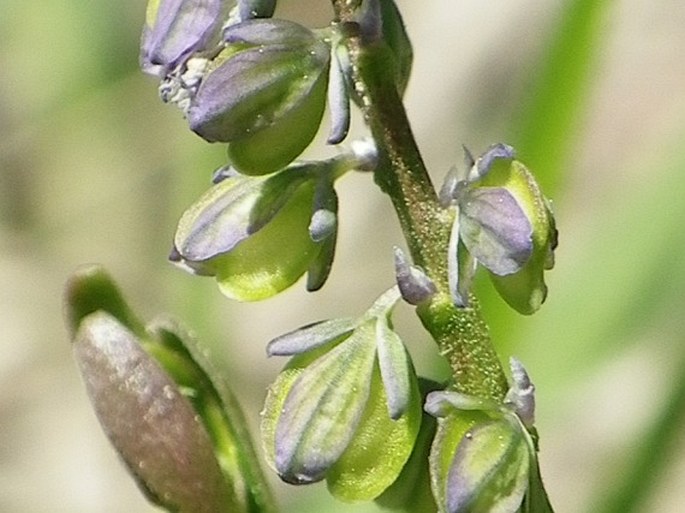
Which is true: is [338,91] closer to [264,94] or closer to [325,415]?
[264,94]

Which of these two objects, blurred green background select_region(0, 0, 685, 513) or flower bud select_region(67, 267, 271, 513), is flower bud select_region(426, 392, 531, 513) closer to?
flower bud select_region(67, 267, 271, 513)

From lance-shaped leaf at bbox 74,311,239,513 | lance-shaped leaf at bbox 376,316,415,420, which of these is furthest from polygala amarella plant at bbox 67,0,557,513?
lance-shaped leaf at bbox 74,311,239,513

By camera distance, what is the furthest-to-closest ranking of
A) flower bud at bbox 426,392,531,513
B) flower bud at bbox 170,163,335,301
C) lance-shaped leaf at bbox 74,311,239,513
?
1. lance-shaped leaf at bbox 74,311,239,513
2. flower bud at bbox 170,163,335,301
3. flower bud at bbox 426,392,531,513

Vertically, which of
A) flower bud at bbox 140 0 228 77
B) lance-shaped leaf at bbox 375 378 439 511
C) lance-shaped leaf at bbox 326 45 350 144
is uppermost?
flower bud at bbox 140 0 228 77

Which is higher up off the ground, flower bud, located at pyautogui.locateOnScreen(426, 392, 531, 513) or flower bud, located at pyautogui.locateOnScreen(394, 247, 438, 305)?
flower bud, located at pyautogui.locateOnScreen(394, 247, 438, 305)

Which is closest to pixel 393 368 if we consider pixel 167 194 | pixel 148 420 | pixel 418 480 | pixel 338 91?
pixel 418 480

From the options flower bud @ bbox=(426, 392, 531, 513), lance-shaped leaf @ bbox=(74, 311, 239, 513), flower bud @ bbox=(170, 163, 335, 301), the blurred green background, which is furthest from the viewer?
the blurred green background

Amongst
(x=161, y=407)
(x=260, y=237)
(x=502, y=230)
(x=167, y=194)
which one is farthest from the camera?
(x=167, y=194)

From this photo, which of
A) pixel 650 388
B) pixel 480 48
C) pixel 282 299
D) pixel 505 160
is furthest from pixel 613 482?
pixel 480 48
